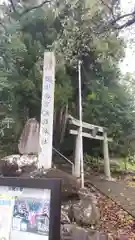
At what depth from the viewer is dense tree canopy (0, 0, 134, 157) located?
258 inches

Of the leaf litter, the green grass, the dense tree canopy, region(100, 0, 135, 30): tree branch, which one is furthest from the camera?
the green grass

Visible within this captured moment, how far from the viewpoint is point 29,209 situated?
4.08ft

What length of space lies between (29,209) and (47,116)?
4.19m

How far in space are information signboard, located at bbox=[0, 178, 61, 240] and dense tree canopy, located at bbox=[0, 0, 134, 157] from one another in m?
5.57

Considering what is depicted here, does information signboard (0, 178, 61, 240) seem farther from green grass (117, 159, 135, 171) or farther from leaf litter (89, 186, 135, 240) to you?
green grass (117, 159, 135, 171)

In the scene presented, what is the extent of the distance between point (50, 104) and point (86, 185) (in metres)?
2.37

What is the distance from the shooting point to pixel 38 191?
48.4 inches

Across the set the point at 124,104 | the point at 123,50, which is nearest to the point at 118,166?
the point at 124,104

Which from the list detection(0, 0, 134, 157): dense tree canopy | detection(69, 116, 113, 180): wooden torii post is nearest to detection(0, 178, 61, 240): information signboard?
detection(69, 116, 113, 180): wooden torii post

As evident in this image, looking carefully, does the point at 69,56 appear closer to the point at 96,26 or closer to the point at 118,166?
the point at 96,26

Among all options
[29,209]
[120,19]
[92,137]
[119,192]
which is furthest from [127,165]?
[29,209]

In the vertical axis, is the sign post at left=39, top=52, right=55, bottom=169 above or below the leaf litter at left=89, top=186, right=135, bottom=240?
above

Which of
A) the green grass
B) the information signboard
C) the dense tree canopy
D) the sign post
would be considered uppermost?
the dense tree canopy

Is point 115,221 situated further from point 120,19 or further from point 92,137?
point 120,19
